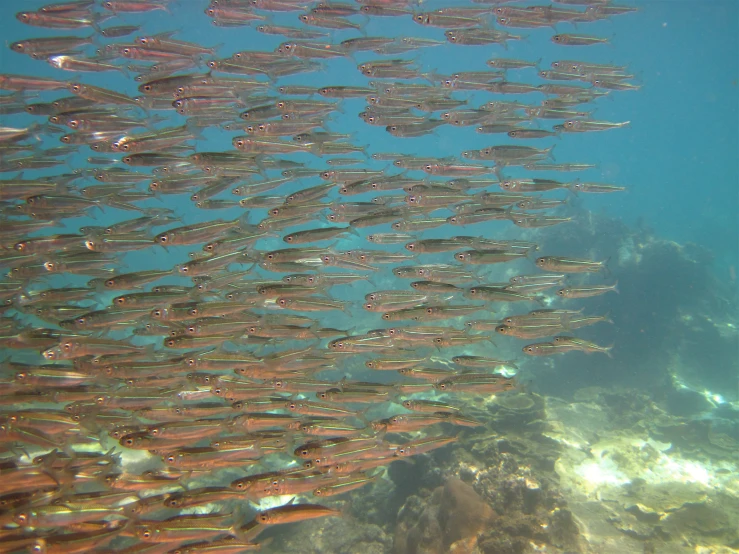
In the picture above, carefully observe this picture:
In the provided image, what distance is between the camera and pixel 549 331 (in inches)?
248

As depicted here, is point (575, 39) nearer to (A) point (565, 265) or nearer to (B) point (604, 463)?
(A) point (565, 265)

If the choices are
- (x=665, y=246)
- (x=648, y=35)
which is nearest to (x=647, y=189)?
(x=648, y=35)

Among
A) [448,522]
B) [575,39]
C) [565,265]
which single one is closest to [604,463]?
[448,522]

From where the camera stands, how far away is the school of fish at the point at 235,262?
5.12 meters

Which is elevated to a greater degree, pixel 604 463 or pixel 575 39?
pixel 575 39

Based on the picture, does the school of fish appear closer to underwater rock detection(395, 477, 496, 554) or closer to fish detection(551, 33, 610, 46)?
fish detection(551, 33, 610, 46)

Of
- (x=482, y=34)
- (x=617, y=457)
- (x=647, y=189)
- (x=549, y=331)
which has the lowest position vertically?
(x=647, y=189)

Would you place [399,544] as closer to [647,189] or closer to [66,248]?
[66,248]

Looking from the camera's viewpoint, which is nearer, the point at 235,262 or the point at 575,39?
the point at 235,262

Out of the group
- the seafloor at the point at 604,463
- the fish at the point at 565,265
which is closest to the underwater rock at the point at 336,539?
the seafloor at the point at 604,463

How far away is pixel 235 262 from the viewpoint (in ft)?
21.0

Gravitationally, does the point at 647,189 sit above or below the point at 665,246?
below

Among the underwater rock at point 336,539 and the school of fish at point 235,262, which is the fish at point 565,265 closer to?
the school of fish at point 235,262

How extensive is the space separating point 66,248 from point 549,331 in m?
7.65
